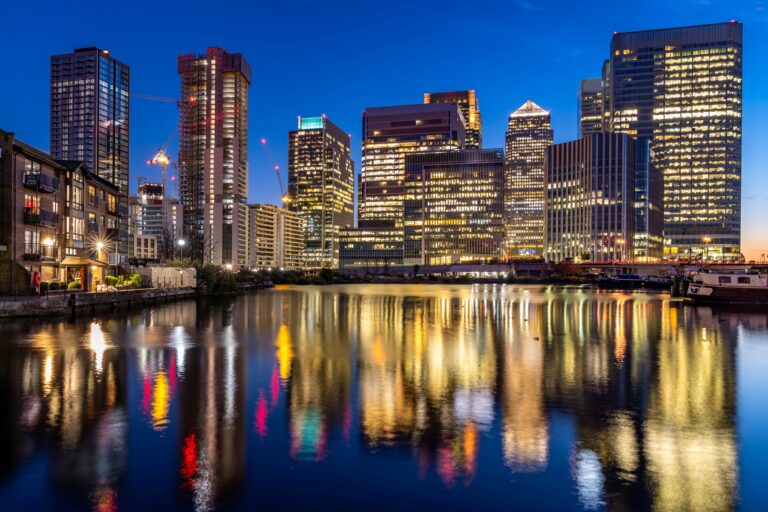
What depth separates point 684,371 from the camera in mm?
27562

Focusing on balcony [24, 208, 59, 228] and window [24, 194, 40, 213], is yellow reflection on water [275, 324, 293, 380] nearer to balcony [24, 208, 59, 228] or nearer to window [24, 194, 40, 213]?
balcony [24, 208, 59, 228]

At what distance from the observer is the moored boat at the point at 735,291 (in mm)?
79500

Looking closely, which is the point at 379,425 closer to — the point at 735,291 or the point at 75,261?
the point at 75,261

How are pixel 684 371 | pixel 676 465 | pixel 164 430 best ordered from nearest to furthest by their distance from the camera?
pixel 676 465 < pixel 164 430 < pixel 684 371

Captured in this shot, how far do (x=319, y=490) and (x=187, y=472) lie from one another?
3.28 metres

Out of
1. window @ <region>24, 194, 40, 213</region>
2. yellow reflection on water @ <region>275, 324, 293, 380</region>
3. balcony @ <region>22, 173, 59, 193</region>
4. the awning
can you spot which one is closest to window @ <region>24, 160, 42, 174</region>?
balcony @ <region>22, 173, 59, 193</region>

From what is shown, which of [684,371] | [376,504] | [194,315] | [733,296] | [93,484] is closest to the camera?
[376,504]

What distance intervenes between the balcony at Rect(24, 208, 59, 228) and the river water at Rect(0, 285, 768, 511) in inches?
919

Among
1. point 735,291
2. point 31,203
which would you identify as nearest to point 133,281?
point 31,203

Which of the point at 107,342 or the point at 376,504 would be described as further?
the point at 107,342

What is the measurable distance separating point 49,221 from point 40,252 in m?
3.57

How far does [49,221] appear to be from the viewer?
59.3 metres

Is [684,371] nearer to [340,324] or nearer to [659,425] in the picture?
[659,425]

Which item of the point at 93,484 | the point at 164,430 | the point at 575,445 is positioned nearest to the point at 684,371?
the point at 575,445
